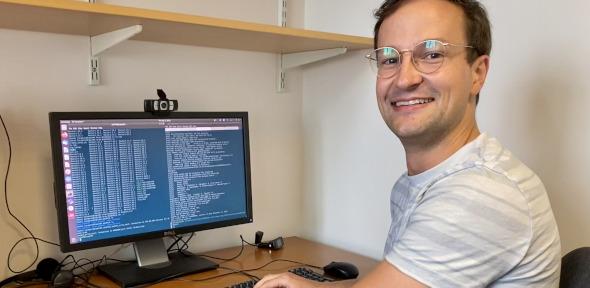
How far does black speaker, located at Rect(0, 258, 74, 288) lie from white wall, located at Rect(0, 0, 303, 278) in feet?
0.17

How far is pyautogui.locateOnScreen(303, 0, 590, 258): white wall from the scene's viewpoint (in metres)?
1.34

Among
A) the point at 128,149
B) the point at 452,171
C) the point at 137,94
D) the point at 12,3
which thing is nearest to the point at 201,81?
the point at 137,94

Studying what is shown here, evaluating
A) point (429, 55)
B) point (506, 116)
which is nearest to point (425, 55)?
point (429, 55)

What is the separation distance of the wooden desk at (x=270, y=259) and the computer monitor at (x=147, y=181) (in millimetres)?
37

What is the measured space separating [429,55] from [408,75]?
6cm

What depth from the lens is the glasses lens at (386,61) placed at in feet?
3.70

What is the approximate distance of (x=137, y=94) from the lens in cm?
168

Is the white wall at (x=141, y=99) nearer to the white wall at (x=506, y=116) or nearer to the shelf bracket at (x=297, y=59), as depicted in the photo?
the shelf bracket at (x=297, y=59)

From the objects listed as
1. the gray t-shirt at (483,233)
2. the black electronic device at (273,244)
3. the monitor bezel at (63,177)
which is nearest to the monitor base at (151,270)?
the monitor bezel at (63,177)

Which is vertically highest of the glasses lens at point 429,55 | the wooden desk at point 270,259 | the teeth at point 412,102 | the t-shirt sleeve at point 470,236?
the glasses lens at point 429,55

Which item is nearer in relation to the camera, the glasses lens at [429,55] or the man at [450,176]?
the man at [450,176]

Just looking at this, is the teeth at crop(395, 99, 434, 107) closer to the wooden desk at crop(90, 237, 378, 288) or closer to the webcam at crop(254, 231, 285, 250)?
the wooden desk at crop(90, 237, 378, 288)

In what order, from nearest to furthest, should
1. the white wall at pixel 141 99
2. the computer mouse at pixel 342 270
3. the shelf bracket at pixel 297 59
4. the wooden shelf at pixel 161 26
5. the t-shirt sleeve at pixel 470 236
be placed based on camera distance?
the t-shirt sleeve at pixel 470 236 < the wooden shelf at pixel 161 26 < the white wall at pixel 141 99 < the computer mouse at pixel 342 270 < the shelf bracket at pixel 297 59

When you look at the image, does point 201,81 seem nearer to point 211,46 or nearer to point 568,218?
point 211,46
